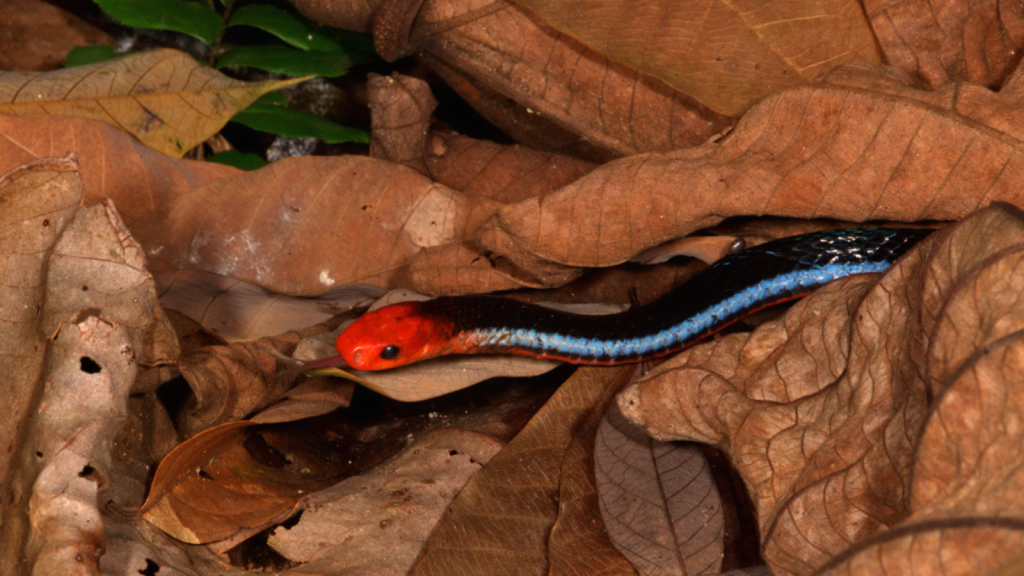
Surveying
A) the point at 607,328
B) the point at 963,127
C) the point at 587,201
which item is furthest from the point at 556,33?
the point at 963,127

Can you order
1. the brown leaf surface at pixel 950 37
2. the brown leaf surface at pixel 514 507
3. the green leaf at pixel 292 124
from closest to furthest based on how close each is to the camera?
the brown leaf surface at pixel 514 507, the brown leaf surface at pixel 950 37, the green leaf at pixel 292 124

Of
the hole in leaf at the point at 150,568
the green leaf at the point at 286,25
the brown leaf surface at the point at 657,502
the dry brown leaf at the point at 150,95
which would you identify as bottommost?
the hole in leaf at the point at 150,568

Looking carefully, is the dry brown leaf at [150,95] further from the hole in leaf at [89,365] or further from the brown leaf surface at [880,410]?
the brown leaf surface at [880,410]

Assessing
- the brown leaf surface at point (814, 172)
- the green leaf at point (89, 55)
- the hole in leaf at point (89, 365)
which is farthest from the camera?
the green leaf at point (89, 55)

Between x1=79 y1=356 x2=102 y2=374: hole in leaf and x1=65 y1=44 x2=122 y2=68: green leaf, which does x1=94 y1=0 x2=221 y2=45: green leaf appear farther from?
x1=79 y1=356 x2=102 y2=374: hole in leaf

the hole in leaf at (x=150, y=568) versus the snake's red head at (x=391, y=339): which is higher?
the snake's red head at (x=391, y=339)

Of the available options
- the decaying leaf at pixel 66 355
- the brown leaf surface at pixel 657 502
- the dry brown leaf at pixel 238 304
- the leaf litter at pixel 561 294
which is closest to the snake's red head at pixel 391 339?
the leaf litter at pixel 561 294

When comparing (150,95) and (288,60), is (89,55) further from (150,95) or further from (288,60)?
(288,60)

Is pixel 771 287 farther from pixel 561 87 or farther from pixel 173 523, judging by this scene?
pixel 173 523
